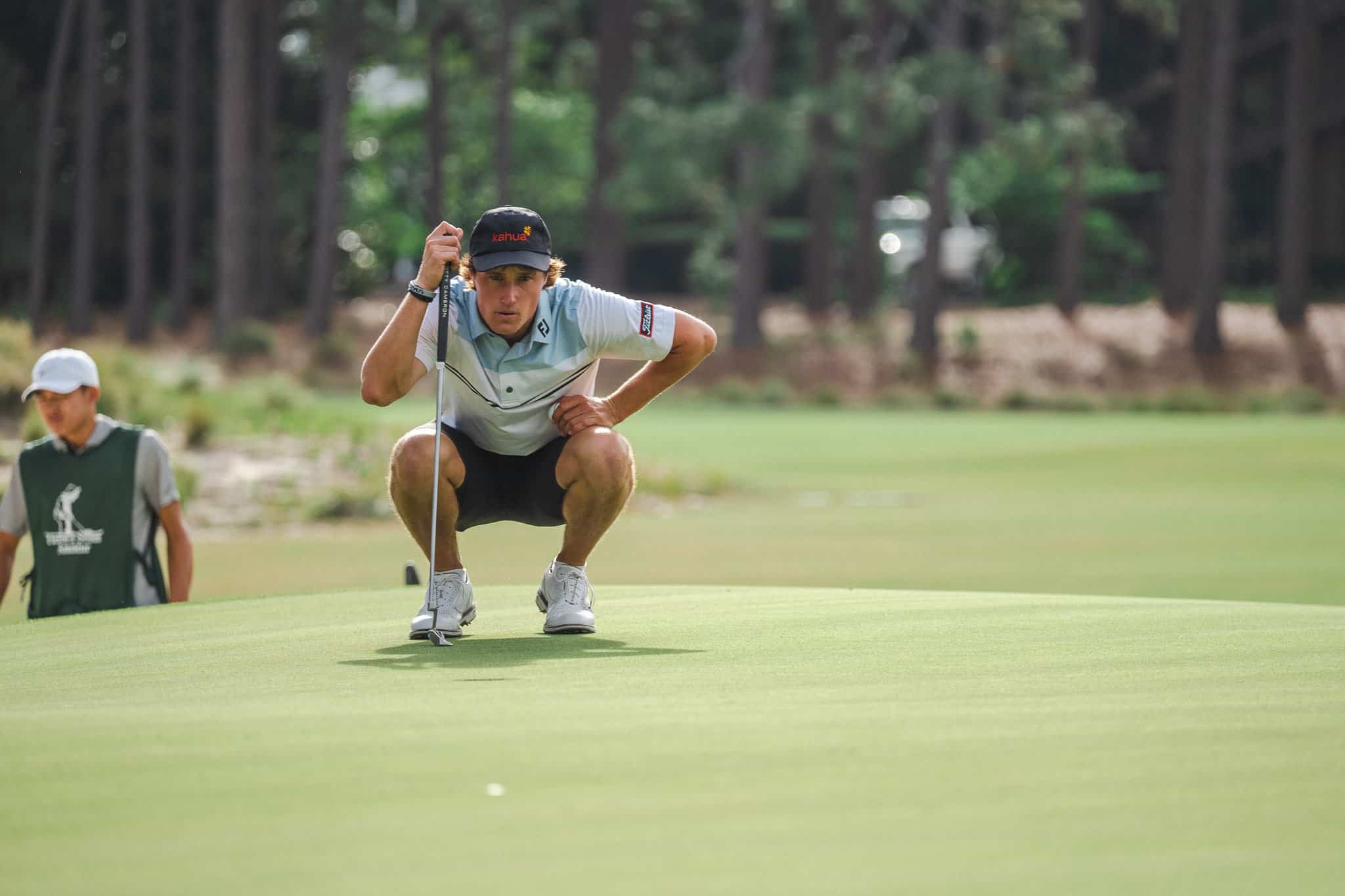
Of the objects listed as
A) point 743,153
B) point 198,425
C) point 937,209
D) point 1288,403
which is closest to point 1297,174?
point 1288,403

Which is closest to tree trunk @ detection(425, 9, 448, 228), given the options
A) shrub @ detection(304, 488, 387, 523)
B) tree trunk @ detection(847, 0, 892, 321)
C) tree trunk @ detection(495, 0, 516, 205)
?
tree trunk @ detection(495, 0, 516, 205)

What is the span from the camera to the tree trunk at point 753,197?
136 feet

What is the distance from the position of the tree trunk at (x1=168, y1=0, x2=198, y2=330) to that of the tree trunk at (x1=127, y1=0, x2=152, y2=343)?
89cm

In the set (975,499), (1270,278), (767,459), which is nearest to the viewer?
(975,499)

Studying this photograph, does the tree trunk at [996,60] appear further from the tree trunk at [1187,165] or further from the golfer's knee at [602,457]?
the golfer's knee at [602,457]

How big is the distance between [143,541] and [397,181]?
59697 mm

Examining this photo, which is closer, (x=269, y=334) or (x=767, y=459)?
(x=767, y=459)

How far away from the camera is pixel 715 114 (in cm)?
4097

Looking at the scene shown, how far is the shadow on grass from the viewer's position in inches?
258

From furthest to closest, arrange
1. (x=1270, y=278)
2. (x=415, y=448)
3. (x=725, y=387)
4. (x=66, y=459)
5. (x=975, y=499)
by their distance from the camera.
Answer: (x=1270, y=278) < (x=725, y=387) < (x=975, y=499) < (x=66, y=459) < (x=415, y=448)

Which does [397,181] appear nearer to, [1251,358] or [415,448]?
[1251,358]

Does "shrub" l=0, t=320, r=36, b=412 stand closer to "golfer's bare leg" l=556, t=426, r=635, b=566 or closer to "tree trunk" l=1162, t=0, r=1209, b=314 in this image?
"golfer's bare leg" l=556, t=426, r=635, b=566

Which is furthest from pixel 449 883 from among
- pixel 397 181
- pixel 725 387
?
pixel 397 181

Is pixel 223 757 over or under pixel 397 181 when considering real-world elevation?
under
